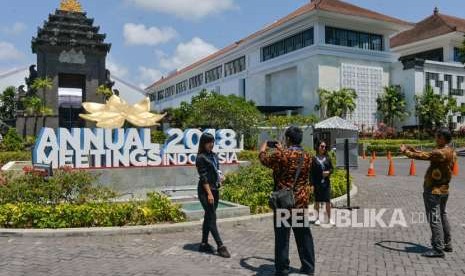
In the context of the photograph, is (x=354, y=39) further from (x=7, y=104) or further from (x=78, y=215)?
(x=78, y=215)

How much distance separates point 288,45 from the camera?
48.0 meters

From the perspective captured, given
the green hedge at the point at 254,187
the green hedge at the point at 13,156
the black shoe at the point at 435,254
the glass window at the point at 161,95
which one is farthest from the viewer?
the glass window at the point at 161,95

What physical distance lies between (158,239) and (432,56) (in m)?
50.5

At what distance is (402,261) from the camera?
6.52 m

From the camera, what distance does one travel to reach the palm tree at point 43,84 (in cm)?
3116

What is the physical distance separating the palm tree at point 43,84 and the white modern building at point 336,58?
69.1 feet

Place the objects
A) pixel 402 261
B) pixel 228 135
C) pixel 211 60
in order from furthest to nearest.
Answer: pixel 211 60 < pixel 228 135 < pixel 402 261

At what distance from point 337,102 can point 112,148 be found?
29582 millimetres

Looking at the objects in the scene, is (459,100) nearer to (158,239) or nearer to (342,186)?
(342,186)

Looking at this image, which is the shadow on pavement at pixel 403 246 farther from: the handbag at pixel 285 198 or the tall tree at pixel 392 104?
the tall tree at pixel 392 104

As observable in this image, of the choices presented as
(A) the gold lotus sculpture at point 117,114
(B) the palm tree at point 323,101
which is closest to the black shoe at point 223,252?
(A) the gold lotus sculpture at point 117,114

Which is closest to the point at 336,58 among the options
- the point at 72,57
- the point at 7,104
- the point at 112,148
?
the point at 72,57

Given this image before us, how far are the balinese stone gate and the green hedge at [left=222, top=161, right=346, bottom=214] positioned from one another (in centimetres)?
2186

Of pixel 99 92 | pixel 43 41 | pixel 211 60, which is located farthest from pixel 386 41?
pixel 43 41
